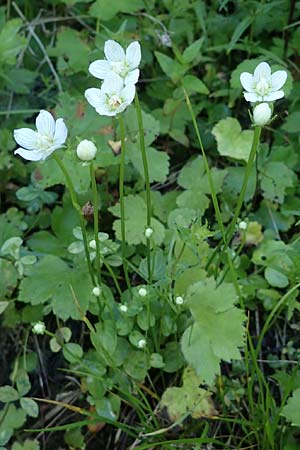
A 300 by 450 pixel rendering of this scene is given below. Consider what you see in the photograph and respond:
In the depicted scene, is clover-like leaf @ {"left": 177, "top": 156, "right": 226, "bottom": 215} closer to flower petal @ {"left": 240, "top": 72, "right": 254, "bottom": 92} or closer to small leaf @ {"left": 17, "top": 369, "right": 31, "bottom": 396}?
flower petal @ {"left": 240, "top": 72, "right": 254, "bottom": 92}

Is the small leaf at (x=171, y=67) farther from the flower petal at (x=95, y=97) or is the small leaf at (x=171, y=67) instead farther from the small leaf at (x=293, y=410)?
the small leaf at (x=293, y=410)

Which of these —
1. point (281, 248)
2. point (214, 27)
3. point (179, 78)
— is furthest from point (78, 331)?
point (214, 27)

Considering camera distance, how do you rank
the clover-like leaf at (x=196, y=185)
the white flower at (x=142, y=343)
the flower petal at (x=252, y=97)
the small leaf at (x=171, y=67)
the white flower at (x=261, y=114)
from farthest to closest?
the small leaf at (x=171, y=67) < the clover-like leaf at (x=196, y=185) < the white flower at (x=142, y=343) < the flower petal at (x=252, y=97) < the white flower at (x=261, y=114)

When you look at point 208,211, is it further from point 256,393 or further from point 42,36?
point 42,36

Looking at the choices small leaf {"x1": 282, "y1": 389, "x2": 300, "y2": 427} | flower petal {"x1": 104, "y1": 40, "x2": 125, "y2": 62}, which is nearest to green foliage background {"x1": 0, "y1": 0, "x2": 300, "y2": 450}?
small leaf {"x1": 282, "y1": 389, "x2": 300, "y2": 427}

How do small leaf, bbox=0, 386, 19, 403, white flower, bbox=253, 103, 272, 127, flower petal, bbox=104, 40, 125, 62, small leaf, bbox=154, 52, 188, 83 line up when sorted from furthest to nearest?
small leaf, bbox=154, 52, 188, 83 < small leaf, bbox=0, 386, 19, 403 < flower petal, bbox=104, 40, 125, 62 < white flower, bbox=253, 103, 272, 127

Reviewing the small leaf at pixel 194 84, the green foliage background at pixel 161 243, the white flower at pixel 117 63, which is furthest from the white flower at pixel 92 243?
the small leaf at pixel 194 84

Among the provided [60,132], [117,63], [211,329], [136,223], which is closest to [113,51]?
[117,63]
